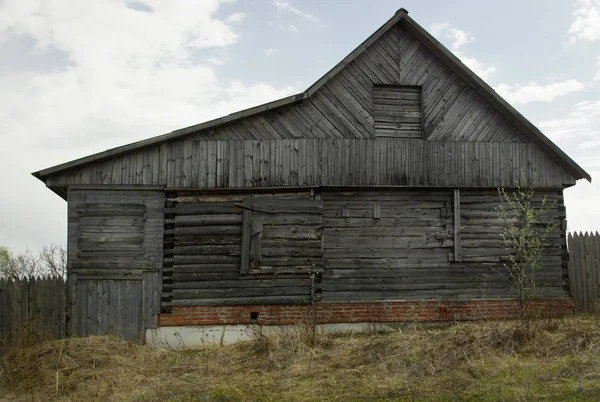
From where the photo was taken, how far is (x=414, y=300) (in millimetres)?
13898

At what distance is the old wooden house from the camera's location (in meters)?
13.2

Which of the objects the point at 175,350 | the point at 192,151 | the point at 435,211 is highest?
Answer: the point at 192,151

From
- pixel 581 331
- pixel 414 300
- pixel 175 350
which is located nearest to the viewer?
pixel 581 331

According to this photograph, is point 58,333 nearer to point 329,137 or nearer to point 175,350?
point 175,350

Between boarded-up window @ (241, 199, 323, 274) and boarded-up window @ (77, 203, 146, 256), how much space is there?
2.51 m

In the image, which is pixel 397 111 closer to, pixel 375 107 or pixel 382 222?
pixel 375 107

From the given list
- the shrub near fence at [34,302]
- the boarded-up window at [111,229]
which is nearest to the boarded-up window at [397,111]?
the boarded-up window at [111,229]

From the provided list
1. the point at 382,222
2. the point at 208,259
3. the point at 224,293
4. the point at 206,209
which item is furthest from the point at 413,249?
the point at 206,209

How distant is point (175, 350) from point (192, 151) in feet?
15.3

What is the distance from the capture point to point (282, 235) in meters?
13.6

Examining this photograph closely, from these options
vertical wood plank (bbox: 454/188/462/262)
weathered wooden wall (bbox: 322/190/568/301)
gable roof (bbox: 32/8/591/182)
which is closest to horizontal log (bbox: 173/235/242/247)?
weathered wooden wall (bbox: 322/190/568/301)

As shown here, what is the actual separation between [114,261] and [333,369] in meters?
6.38

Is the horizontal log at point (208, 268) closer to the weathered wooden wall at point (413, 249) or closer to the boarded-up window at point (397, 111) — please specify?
the weathered wooden wall at point (413, 249)

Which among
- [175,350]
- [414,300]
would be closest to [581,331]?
[414,300]
